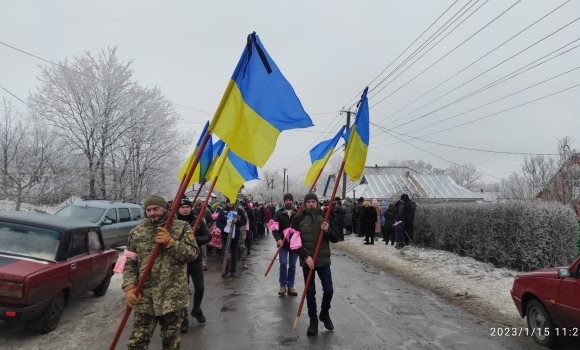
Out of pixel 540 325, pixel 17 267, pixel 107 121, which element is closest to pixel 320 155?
pixel 540 325

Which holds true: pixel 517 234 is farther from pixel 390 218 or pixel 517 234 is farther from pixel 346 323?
pixel 390 218

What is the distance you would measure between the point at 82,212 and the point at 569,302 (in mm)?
12035

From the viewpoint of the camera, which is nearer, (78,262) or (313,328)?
(313,328)

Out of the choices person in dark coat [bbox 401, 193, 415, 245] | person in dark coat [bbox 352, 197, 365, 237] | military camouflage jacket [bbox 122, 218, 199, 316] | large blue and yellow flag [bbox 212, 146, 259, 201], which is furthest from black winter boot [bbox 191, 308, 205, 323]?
person in dark coat [bbox 352, 197, 365, 237]

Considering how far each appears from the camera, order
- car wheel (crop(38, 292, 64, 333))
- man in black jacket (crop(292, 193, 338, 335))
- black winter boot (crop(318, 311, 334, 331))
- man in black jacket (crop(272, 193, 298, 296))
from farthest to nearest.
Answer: man in black jacket (crop(272, 193, 298, 296))
black winter boot (crop(318, 311, 334, 331))
man in black jacket (crop(292, 193, 338, 335))
car wheel (crop(38, 292, 64, 333))

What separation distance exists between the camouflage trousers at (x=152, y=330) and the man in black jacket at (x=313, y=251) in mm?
2088

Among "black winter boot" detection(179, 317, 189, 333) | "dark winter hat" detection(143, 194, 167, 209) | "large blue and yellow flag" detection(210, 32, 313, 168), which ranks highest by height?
"large blue and yellow flag" detection(210, 32, 313, 168)

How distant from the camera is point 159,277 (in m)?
3.46

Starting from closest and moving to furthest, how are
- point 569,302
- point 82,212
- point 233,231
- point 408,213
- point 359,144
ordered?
point 569,302
point 359,144
point 233,231
point 82,212
point 408,213

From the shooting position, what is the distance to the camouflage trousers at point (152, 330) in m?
3.40

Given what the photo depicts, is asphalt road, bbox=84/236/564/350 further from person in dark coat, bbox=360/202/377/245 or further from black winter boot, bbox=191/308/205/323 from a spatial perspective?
person in dark coat, bbox=360/202/377/245

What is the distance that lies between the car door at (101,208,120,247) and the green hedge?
35.5 feet

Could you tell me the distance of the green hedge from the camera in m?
8.47

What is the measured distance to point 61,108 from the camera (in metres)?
21.5
